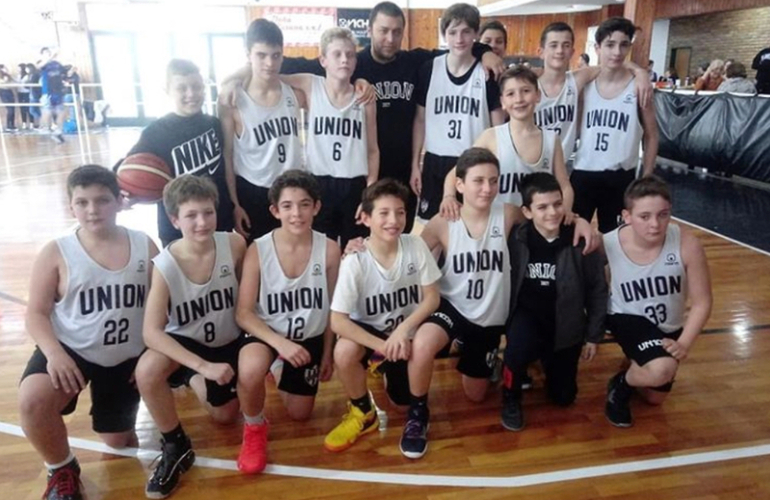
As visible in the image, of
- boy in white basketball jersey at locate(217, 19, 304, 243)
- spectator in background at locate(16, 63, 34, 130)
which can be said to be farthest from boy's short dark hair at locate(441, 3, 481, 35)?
spectator in background at locate(16, 63, 34, 130)

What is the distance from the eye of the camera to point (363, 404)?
245cm

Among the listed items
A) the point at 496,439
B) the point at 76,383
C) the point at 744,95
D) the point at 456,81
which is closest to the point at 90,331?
the point at 76,383

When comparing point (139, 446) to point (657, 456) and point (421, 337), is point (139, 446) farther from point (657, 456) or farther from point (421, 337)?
point (657, 456)

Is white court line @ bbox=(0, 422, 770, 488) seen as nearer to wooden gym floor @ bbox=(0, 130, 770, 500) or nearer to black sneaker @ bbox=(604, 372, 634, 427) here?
wooden gym floor @ bbox=(0, 130, 770, 500)

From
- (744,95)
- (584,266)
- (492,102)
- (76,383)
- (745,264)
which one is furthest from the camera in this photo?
(744,95)

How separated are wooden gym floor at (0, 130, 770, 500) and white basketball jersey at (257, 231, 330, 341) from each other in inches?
17.3

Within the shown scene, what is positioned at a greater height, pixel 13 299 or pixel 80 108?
pixel 80 108

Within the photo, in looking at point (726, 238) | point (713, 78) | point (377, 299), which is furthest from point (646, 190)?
point (713, 78)

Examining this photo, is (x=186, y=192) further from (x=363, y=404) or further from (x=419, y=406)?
(x=419, y=406)

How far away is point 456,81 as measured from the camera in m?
3.12

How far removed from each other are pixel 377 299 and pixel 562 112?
1.49 meters

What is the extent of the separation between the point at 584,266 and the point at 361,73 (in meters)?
1.56

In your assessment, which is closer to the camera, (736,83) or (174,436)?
(174,436)

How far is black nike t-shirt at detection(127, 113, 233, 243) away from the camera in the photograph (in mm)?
2713
